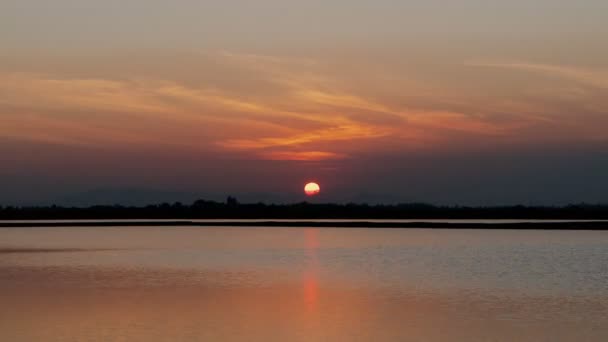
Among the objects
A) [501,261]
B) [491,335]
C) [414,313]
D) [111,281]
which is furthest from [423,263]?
[491,335]

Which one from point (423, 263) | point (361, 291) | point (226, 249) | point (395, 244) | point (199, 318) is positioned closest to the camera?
point (199, 318)

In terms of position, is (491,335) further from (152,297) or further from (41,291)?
(41,291)

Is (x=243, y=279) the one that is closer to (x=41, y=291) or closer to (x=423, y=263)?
(x=41, y=291)

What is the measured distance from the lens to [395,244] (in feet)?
221

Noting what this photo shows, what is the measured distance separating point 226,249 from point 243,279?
2517cm

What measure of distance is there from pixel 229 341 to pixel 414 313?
22.8 ft

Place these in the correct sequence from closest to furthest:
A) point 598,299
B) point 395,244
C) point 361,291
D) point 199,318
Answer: point 199,318, point 598,299, point 361,291, point 395,244

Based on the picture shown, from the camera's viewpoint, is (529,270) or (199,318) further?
(529,270)

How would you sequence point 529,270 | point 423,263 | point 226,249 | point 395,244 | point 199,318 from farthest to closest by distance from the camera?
point 395,244 → point 226,249 → point 423,263 → point 529,270 → point 199,318

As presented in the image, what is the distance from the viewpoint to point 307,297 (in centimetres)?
3069

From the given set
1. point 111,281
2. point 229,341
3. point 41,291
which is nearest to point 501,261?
point 111,281

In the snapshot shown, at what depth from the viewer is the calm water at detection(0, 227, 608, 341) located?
22.6 metres

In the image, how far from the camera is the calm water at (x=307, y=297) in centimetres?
2264

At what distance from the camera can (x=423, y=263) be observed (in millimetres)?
46906
